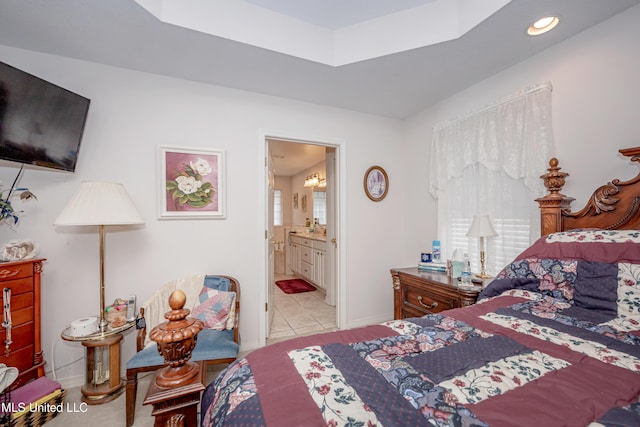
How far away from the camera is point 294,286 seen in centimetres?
498

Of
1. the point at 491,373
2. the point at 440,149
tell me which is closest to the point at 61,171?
the point at 491,373

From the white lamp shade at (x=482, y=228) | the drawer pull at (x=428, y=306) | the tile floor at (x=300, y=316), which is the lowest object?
the tile floor at (x=300, y=316)

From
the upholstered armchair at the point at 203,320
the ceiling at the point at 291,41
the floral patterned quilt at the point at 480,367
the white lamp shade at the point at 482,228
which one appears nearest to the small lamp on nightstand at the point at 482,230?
the white lamp shade at the point at 482,228

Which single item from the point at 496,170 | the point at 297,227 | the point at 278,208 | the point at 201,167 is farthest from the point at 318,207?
the point at 496,170

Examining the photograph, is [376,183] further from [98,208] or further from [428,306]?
[98,208]

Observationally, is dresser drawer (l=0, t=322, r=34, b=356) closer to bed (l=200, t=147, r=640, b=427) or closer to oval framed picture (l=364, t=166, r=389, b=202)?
bed (l=200, t=147, r=640, b=427)

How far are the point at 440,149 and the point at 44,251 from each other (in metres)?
3.64

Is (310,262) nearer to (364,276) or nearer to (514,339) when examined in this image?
(364,276)

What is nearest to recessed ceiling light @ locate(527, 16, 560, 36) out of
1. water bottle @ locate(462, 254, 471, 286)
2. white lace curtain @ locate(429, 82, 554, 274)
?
white lace curtain @ locate(429, 82, 554, 274)

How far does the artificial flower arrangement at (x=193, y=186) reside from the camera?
2.30m

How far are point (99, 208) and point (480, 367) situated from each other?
2.19 meters

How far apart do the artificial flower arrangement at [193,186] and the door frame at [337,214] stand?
1.63ft

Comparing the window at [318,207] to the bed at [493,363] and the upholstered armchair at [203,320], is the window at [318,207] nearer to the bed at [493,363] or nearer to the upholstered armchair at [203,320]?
the upholstered armchair at [203,320]

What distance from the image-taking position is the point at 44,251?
197 cm
